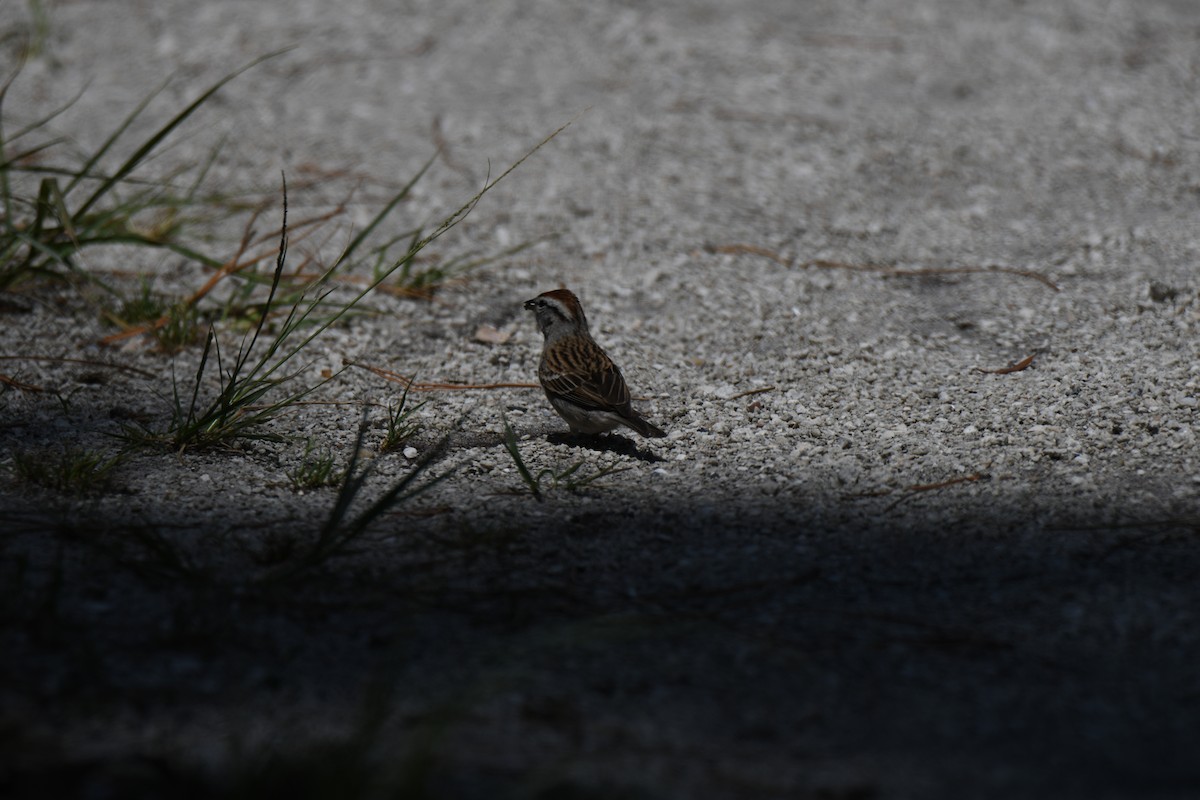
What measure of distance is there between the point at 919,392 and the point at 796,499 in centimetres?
95

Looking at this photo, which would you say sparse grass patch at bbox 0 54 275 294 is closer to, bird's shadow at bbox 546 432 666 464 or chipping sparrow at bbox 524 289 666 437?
chipping sparrow at bbox 524 289 666 437

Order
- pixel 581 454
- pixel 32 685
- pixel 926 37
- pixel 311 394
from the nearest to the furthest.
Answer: pixel 32 685 < pixel 581 454 < pixel 311 394 < pixel 926 37

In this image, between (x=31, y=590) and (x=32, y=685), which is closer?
(x=32, y=685)

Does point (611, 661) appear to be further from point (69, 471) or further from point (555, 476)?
point (69, 471)

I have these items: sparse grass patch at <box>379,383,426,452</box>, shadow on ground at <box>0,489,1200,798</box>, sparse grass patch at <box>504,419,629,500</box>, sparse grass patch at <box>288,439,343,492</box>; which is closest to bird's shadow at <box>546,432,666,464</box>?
sparse grass patch at <box>504,419,629,500</box>

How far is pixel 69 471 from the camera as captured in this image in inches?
126

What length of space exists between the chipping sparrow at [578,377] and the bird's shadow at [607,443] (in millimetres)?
46

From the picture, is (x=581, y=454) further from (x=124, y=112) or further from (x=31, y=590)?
(x=124, y=112)

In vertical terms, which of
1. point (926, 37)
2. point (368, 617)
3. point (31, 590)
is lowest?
point (368, 617)

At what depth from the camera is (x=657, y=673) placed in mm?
2525

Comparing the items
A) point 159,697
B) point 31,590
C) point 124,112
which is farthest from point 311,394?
point 124,112

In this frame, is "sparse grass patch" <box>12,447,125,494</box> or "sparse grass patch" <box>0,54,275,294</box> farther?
"sparse grass patch" <box>0,54,275,294</box>

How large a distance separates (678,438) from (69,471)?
187 cm

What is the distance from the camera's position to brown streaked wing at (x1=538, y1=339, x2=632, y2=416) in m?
3.83
